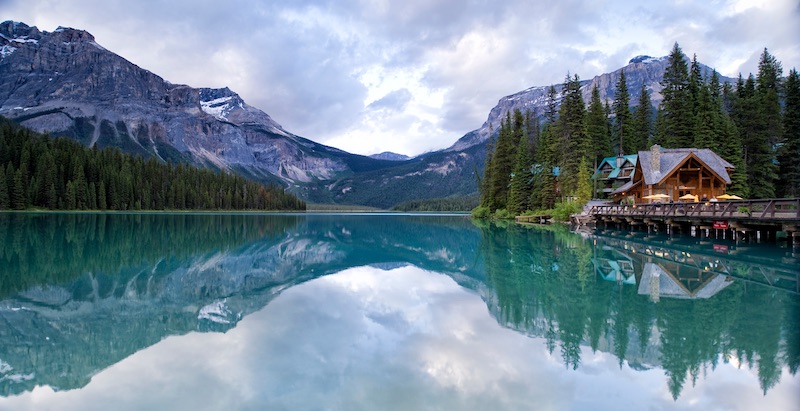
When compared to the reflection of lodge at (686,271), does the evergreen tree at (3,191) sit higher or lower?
higher

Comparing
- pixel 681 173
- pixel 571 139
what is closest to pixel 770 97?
pixel 681 173

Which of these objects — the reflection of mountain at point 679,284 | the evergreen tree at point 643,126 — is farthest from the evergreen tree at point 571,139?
the reflection of mountain at point 679,284

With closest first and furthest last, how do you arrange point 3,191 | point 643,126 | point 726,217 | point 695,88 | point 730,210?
point 726,217 → point 730,210 → point 695,88 → point 643,126 → point 3,191

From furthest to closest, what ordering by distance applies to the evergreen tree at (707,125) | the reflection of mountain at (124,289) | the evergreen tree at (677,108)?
the evergreen tree at (677,108) → the evergreen tree at (707,125) → the reflection of mountain at (124,289)

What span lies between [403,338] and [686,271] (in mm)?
12955

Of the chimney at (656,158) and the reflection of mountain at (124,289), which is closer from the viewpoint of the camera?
the reflection of mountain at (124,289)

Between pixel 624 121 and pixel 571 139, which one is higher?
pixel 624 121

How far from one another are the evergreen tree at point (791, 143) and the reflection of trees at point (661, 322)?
42.8m

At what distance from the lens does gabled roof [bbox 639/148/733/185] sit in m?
43.5

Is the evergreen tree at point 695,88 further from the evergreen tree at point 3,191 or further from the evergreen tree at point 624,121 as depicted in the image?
the evergreen tree at point 3,191

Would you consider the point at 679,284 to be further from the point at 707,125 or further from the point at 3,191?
the point at 3,191

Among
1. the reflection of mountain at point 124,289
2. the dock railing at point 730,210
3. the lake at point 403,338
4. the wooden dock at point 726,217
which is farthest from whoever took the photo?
the wooden dock at point 726,217

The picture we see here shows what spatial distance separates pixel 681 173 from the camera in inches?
1874

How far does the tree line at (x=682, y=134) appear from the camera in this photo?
47562 millimetres
